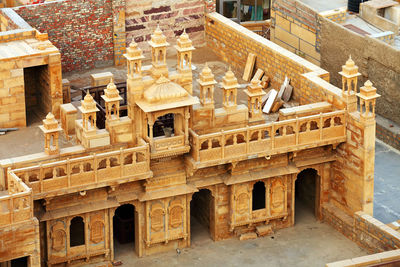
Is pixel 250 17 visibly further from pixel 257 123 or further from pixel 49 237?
pixel 49 237

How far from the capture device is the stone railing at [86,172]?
47.3 m

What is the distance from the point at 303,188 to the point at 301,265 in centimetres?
565

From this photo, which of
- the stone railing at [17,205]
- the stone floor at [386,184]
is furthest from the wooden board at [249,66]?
the stone railing at [17,205]

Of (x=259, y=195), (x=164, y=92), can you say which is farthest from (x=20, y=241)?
(x=259, y=195)

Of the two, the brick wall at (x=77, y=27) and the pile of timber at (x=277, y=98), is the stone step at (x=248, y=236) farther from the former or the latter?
the brick wall at (x=77, y=27)

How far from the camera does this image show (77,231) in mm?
51594

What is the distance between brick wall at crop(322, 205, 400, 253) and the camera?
165 ft

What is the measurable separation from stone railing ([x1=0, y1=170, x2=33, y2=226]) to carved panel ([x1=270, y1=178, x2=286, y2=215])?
11.1 m

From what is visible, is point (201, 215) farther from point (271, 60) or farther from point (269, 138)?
point (271, 60)

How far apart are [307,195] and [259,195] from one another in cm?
207

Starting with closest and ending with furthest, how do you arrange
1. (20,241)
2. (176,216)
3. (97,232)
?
(20,241), (97,232), (176,216)

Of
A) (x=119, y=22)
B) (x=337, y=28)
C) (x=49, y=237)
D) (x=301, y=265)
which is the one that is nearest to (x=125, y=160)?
(x=49, y=237)

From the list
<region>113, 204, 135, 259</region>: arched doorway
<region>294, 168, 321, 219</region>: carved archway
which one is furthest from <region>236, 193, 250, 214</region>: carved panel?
<region>113, 204, 135, 259</region>: arched doorway

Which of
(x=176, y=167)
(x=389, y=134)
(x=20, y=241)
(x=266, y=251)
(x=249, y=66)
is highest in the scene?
(x=249, y=66)
